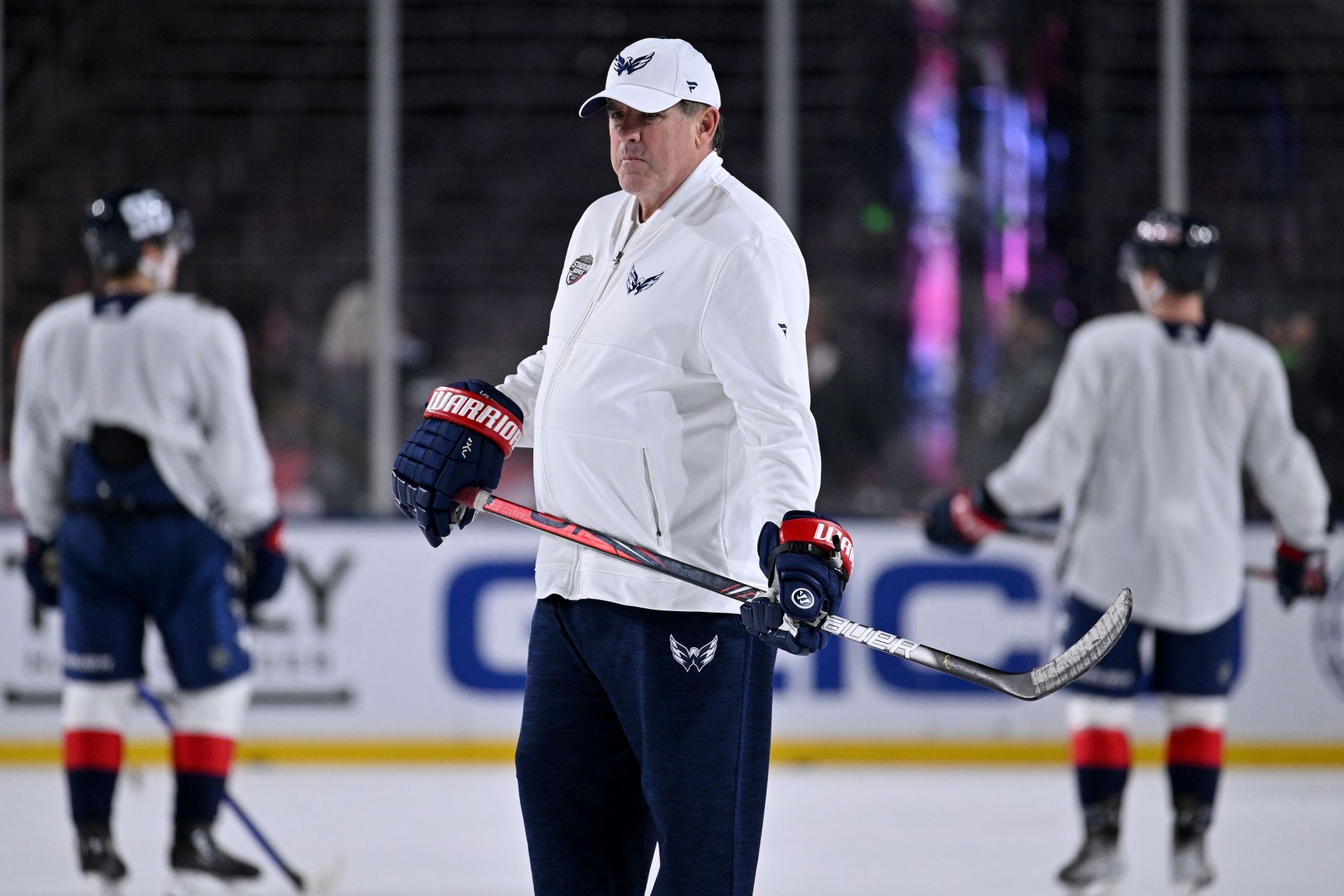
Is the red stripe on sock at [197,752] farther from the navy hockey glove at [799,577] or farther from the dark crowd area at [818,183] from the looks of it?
the dark crowd area at [818,183]

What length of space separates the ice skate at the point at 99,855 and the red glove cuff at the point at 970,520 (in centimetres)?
194

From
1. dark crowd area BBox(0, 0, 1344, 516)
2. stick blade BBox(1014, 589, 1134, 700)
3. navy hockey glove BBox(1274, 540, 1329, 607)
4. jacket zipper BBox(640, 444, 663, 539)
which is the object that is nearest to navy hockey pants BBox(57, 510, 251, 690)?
jacket zipper BBox(640, 444, 663, 539)

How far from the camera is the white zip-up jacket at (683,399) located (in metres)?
2.23

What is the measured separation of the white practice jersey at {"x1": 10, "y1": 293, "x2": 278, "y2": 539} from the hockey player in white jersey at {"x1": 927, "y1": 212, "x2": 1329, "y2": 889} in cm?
166

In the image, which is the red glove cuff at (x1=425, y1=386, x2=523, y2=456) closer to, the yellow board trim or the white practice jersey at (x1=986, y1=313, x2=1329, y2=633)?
the white practice jersey at (x1=986, y1=313, x2=1329, y2=633)

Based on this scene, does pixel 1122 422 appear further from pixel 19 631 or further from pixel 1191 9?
pixel 19 631

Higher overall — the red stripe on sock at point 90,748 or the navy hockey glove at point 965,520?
the navy hockey glove at point 965,520

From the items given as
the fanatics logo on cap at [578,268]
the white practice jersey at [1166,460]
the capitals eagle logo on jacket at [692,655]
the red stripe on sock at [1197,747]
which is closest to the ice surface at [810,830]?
the red stripe on sock at [1197,747]

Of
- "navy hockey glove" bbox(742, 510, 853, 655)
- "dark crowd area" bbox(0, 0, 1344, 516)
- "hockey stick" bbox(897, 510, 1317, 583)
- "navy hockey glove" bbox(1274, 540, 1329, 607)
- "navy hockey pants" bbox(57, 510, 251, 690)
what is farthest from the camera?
"dark crowd area" bbox(0, 0, 1344, 516)

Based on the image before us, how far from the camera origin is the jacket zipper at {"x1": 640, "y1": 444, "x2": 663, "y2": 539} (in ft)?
7.52

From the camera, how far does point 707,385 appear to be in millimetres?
2295

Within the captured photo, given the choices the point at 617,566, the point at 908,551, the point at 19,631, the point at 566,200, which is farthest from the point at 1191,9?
the point at 617,566

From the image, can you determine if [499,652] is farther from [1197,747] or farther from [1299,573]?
Result: [1299,573]

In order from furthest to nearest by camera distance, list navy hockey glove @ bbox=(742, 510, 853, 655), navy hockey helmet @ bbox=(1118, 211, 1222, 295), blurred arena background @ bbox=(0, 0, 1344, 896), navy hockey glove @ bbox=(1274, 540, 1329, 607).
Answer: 1. blurred arena background @ bbox=(0, 0, 1344, 896)
2. navy hockey glove @ bbox=(1274, 540, 1329, 607)
3. navy hockey helmet @ bbox=(1118, 211, 1222, 295)
4. navy hockey glove @ bbox=(742, 510, 853, 655)
